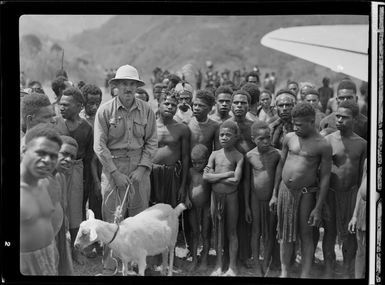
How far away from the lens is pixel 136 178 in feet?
21.3

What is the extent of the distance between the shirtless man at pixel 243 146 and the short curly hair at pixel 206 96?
166mm

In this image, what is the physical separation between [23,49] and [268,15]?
1892 millimetres

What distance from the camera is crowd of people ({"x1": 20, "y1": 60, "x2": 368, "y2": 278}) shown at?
647cm

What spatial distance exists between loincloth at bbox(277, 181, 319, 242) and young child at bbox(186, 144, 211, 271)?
0.57 metres

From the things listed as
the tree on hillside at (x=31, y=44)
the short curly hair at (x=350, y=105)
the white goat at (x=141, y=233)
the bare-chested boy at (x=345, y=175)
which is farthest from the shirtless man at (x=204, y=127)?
the tree on hillside at (x=31, y=44)

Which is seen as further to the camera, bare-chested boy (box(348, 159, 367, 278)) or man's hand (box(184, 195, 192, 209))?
man's hand (box(184, 195, 192, 209))

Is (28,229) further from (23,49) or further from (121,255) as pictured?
(23,49)

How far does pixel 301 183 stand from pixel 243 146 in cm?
53

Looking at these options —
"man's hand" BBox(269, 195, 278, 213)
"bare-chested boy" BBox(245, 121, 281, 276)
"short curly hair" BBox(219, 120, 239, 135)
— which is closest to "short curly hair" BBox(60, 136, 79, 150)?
"short curly hair" BBox(219, 120, 239, 135)

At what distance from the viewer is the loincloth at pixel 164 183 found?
6.58m

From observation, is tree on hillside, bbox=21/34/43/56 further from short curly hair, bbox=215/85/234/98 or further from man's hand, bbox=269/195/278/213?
man's hand, bbox=269/195/278/213
